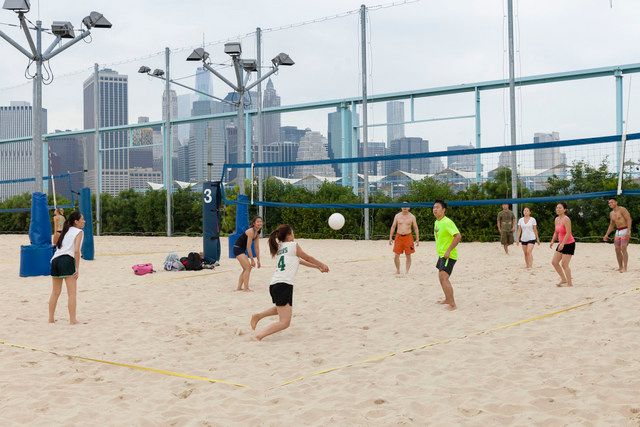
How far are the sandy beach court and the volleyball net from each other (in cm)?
511

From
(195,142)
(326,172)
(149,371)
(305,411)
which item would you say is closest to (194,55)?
(326,172)

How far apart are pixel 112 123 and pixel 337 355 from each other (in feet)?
79.8

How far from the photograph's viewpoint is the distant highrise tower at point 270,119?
2234cm

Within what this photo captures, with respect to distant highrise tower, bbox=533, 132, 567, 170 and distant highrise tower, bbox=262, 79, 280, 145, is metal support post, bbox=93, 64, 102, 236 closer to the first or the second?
distant highrise tower, bbox=262, 79, 280, 145

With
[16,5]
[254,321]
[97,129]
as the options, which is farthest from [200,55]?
[97,129]

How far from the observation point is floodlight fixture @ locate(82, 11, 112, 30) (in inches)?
469

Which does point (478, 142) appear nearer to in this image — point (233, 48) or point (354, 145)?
point (354, 145)

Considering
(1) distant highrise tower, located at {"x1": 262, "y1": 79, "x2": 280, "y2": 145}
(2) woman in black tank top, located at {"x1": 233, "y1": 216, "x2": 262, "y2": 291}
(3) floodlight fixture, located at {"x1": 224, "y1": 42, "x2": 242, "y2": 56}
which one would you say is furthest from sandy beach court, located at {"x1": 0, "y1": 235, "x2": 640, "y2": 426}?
(1) distant highrise tower, located at {"x1": 262, "y1": 79, "x2": 280, "y2": 145}

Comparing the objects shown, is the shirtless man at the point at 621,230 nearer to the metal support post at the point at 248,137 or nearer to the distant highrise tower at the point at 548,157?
the distant highrise tower at the point at 548,157

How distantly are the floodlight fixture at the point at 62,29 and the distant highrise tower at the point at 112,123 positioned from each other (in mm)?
15603

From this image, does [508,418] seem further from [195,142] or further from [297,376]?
[195,142]

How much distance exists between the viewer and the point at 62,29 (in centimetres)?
1177

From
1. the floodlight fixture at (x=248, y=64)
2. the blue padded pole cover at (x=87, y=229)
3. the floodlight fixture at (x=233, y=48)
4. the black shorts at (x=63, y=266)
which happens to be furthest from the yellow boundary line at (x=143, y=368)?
the floodlight fixture at (x=248, y=64)

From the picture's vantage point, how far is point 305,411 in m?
3.94
